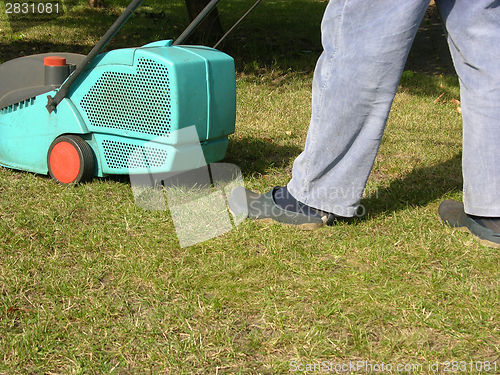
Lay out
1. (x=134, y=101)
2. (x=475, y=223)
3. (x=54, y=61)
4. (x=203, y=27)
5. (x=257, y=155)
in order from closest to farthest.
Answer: (x=475, y=223), (x=134, y=101), (x=54, y=61), (x=257, y=155), (x=203, y=27)

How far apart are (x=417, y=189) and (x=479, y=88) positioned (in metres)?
0.92

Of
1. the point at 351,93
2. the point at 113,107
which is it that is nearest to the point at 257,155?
the point at 113,107

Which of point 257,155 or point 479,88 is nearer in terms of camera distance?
point 479,88

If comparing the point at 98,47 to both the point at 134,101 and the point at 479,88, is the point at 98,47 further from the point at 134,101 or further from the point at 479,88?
the point at 479,88


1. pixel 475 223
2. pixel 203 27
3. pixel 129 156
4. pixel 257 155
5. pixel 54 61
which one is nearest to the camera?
pixel 475 223

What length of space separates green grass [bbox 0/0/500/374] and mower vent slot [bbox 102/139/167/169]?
165 mm

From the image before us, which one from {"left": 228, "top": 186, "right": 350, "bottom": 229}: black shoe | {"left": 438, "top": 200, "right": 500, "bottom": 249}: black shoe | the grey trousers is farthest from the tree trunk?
{"left": 438, "top": 200, "right": 500, "bottom": 249}: black shoe

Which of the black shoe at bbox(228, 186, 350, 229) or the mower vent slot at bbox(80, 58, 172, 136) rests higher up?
the mower vent slot at bbox(80, 58, 172, 136)

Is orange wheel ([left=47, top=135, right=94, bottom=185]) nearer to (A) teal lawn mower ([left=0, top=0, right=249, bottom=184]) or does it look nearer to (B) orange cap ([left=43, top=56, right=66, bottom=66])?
(A) teal lawn mower ([left=0, top=0, right=249, bottom=184])

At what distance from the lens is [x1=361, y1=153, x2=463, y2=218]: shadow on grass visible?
8.52ft

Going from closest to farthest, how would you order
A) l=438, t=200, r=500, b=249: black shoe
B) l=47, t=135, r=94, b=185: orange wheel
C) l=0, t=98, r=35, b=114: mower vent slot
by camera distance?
l=438, t=200, r=500, b=249: black shoe, l=47, t=135, r=94, b=185: orange wheel, l=0, t=98, r=35, b=114: mower vent slot

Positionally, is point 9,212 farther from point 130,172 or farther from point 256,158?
point 256,158

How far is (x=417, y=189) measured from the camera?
112 inches

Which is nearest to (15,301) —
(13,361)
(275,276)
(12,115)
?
(13,361)
